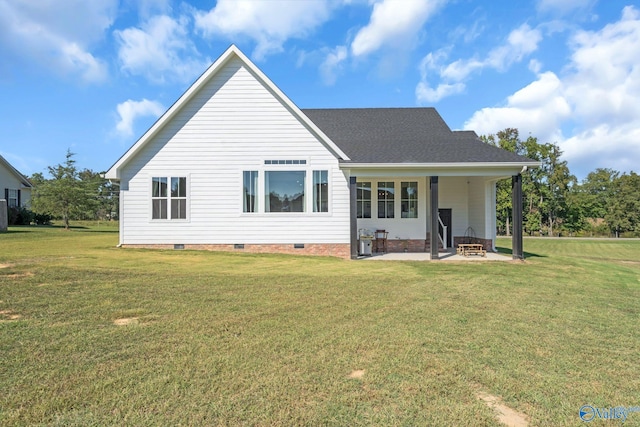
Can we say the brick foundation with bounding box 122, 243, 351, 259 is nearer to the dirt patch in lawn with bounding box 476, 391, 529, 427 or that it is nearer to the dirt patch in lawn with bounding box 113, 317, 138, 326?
the dirt patch in lawn with bounding box 113, 317, 138, 326

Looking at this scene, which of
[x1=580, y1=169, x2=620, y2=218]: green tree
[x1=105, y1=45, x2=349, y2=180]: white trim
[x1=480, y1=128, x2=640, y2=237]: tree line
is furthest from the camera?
[x1=580, y1=169, x2=620, y2=218]: green tree

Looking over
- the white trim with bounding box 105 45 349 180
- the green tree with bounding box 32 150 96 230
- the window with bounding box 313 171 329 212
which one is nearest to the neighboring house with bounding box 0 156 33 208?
the green tree with bounding box 32 150 96 230

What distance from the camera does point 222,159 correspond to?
14.0 metres

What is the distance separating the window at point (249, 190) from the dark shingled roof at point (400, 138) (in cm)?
379

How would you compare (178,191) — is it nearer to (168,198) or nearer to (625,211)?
(168,198)

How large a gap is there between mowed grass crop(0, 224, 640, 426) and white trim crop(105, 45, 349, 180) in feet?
20.7

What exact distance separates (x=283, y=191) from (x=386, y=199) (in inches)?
180

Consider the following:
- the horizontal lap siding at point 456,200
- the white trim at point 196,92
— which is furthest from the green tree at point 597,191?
the white trim at point 196,92

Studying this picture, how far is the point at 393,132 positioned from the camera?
16469mm

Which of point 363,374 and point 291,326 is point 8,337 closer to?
point 291,326

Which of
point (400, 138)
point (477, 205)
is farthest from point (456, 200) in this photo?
point (400, 138)

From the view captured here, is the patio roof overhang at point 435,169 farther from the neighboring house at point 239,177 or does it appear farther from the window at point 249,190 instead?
the window at point 249,190

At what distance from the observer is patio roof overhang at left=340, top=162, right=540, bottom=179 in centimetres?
1288

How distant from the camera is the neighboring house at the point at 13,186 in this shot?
1118 inches
